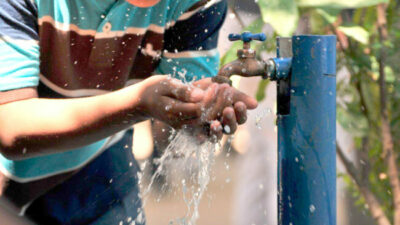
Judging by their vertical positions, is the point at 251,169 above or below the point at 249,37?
below

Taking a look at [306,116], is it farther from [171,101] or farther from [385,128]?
[385,128]

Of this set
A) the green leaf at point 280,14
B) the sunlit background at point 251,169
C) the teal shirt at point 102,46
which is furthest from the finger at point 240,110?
the sunlit background at point 251,169

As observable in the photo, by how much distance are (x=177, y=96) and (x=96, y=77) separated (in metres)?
0.52

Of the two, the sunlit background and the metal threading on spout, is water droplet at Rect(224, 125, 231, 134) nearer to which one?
the metal threading on spout

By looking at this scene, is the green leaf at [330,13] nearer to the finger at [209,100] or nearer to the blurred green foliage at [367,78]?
→ the blurred green foliage at [367,78]

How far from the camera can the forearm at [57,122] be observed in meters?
1.17

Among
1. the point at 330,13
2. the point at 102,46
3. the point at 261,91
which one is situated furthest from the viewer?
the point at 261,91

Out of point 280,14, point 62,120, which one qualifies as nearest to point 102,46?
point 62,120

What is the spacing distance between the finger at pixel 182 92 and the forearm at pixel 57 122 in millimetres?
133

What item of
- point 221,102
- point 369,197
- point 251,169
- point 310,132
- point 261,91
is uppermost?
point 221,102

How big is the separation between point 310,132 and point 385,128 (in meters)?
1.44

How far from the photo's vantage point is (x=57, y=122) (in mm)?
1194

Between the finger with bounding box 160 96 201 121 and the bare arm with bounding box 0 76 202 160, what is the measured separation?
0.07 meters

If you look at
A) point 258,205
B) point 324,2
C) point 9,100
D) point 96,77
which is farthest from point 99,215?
point 258,205
